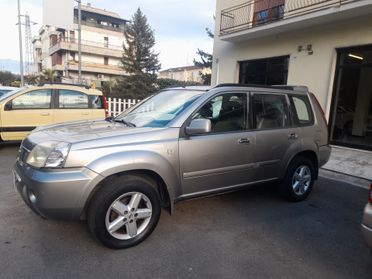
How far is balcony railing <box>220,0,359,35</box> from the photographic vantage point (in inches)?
365

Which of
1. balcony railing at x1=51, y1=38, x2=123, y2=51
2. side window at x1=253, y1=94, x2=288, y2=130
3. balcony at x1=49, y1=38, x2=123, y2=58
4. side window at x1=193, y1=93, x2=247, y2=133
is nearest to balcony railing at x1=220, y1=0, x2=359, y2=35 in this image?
side window at x1=253, y1=94, x2=288, y2=130

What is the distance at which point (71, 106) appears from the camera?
294 inches

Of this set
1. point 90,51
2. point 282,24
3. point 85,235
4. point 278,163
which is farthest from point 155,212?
point 90,51

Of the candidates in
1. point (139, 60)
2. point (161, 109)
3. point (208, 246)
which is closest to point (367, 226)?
point (208, 246)

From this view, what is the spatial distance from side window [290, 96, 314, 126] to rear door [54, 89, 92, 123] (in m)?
5.30

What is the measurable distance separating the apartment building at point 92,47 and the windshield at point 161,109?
4293 centimetres

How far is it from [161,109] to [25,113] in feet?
15.5

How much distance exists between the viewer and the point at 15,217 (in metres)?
3.51

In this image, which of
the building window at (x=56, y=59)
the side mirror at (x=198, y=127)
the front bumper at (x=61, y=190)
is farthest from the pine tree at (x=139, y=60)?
the front bumper at (x=61, y=190)

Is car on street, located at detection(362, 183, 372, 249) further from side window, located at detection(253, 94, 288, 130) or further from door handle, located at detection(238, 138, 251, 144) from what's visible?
side window, located at detection(253, 94, 288, 130)

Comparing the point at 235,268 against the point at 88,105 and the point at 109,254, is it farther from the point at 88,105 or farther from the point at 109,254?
the point at 88,105

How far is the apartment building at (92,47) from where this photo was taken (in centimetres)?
4631

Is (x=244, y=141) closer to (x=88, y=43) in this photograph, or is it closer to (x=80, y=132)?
(x=80, y=132)

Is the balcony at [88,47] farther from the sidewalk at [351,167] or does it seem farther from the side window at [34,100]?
the sidewalk at [351,167]
